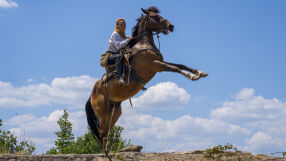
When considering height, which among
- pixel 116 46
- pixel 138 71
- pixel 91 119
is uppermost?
pixel 116 46

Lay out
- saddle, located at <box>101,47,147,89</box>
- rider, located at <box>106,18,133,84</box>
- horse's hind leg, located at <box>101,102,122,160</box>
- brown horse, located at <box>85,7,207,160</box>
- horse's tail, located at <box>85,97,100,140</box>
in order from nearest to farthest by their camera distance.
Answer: brown horse, located at <box>85,7,207,160</box> → saddle, located at <box>101,47,147,89</box> → rider, located at <box>106,18,133,84</box> → horse's hind leg, located at <box>101,102,122,160</box> → horse's tail, located at <box>85,97,100,140</box>

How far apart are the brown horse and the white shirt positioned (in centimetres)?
25

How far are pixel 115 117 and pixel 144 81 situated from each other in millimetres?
1442

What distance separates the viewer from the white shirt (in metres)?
8.33

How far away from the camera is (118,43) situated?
27.7 feet

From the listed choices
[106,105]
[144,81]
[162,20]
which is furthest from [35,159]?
[162,20]

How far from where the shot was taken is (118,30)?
8.69 m

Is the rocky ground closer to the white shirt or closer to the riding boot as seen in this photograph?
the riding boot

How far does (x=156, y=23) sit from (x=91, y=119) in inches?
129

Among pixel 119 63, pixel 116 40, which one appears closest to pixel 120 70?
pixel 119 63

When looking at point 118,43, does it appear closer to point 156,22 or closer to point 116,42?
point 116,42

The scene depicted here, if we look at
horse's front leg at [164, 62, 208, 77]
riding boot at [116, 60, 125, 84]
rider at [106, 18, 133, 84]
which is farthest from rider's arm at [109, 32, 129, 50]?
horse's front leg at [164, 62, 208, 77]

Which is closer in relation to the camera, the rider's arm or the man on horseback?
the man on horseback

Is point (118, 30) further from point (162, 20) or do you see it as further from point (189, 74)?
point (189, 74)
